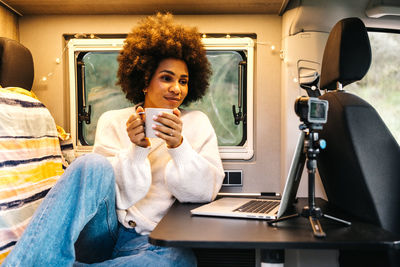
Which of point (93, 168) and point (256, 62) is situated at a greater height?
point (256, 62)

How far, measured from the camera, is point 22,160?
159 cm

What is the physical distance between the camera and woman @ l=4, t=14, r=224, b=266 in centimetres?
109

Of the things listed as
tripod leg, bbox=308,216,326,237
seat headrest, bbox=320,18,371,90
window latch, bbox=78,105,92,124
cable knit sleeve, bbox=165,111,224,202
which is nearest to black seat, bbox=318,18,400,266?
seat headrest, bbox=320,18,371,90

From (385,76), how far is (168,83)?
59.3 inches

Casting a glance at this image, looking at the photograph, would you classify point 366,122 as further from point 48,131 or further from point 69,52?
point 69,52

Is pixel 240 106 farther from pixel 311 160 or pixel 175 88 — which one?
pixel 311 160

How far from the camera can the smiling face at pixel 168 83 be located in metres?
1.74

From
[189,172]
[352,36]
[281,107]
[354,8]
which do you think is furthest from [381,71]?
[189,172]

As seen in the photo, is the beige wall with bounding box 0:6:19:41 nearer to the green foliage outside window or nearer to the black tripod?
the green foliage outside window

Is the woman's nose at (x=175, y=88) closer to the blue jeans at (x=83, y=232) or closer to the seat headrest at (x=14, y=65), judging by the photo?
the blue jeans at (x=83, y=232)

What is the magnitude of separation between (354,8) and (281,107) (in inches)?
29.7

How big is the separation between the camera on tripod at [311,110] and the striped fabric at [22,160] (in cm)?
121

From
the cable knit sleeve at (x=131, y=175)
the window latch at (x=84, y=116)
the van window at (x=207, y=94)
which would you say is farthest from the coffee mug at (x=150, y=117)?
the window latch at (x=84, y=116)

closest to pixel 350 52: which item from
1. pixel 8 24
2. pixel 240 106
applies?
pixel 240 106
